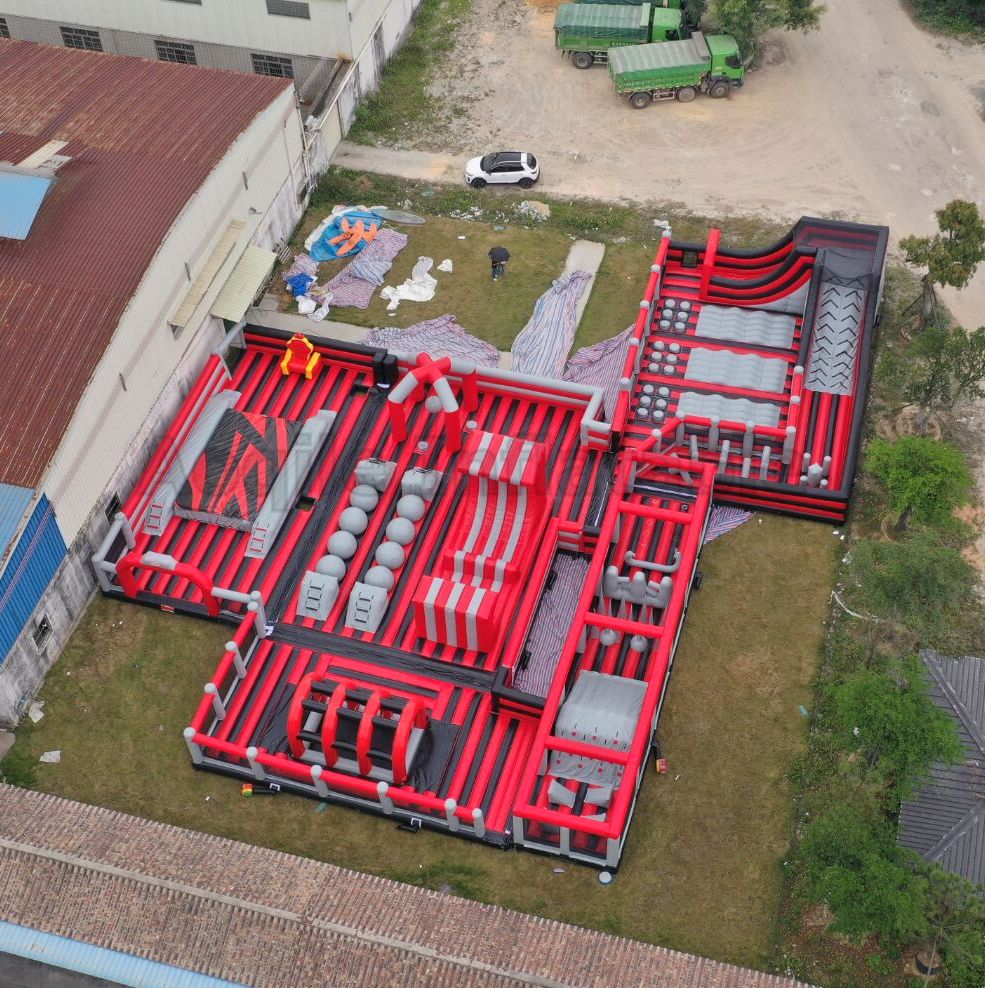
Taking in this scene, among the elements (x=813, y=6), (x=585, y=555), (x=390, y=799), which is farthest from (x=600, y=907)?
(x=813, y=6)

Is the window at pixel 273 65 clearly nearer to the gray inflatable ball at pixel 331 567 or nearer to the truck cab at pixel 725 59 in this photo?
the truck cab at pixel 725 59

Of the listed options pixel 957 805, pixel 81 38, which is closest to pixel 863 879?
pixel 957 805

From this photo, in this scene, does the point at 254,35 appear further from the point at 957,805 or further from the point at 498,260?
the point at 957,805

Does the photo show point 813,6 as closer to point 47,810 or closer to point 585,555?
point 585,555

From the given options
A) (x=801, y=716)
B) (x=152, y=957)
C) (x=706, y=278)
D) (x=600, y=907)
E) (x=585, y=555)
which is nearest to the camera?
(x=152, y=957)

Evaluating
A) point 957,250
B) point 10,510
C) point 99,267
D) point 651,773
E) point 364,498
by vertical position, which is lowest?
point 651,773

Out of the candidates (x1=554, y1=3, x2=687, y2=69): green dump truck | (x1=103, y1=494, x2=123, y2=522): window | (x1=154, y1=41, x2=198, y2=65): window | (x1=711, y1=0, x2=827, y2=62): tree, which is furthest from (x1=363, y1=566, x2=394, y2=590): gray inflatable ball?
(x1=711, y1=0, x2=827, y2=62): tree
